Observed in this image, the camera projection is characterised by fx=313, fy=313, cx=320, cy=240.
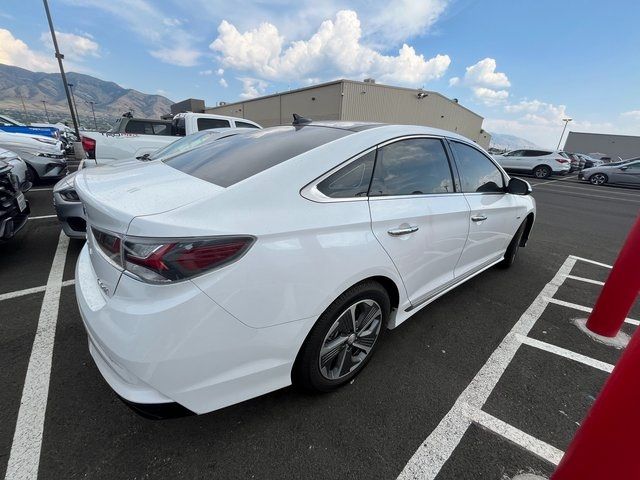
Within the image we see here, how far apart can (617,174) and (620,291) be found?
21.2m

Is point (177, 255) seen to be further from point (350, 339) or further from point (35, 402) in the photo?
point (35, 402)

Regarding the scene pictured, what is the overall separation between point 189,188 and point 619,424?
6.57 feet

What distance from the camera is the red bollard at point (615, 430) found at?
1.07m

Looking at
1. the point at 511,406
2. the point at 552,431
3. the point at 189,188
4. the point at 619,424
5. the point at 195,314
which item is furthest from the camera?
the point at 511,406

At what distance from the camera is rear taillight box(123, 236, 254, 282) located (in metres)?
1.26

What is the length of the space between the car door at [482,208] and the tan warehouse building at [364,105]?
20695 mm

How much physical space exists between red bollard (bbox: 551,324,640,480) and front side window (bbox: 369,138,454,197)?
4.31 ft

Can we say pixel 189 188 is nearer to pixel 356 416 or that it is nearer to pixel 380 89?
pixel 356 416

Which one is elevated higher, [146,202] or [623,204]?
[146,202]

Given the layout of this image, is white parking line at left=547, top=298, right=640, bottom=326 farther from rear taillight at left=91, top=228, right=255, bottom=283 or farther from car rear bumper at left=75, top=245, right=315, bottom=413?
rear taillight at left=91, top=228, right=255, bottom=283

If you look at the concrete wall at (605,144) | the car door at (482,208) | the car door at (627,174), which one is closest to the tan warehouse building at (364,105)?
the car door at (627,174)

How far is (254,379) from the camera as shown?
154cm

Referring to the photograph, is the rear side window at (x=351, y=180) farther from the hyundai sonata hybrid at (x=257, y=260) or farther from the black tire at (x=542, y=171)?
the black tire at (x=542, y=171)

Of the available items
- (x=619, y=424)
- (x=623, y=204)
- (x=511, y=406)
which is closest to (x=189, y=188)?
(x=619, y=424)
